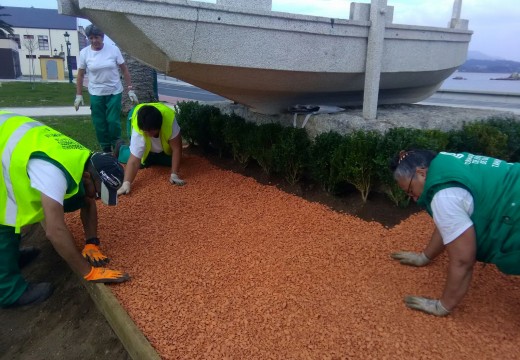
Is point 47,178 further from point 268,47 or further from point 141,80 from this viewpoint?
point 141,80

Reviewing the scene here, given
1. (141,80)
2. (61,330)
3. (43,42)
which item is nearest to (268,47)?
(61,330)

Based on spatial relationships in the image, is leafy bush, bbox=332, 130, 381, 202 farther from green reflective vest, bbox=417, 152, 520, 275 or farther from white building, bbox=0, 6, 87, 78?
white building, bbox=0, 6, 87, 78

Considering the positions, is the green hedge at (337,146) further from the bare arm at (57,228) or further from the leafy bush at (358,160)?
the bare arm at (57,228)

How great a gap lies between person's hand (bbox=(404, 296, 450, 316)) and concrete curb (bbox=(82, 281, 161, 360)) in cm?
153

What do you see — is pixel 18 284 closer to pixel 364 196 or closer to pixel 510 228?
pixel 364 196

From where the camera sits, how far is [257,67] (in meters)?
3.92

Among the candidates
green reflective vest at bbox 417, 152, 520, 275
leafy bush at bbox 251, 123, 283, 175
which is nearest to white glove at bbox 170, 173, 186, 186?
leafy bush at bbox 251, 123, 283, 175

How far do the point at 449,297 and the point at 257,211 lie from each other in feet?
6.68

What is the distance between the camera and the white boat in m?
3.45

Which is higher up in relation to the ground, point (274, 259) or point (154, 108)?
point (154, 108)

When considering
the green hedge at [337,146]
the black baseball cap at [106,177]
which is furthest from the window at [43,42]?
the black baseball cap at [106,177]

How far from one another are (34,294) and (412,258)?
2877 millimetres

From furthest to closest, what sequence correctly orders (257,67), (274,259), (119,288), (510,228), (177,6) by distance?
(257,67), (177,6), (274,259), (119,288), (510,228)

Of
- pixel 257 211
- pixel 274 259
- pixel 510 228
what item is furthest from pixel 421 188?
pixel 257 211
